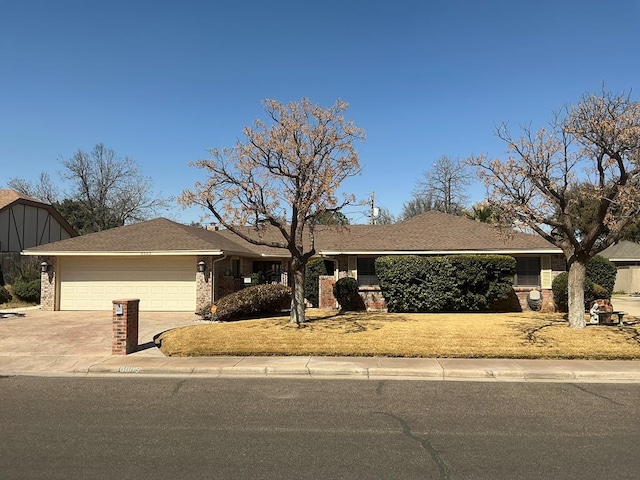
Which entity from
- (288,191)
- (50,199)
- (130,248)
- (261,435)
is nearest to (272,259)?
(130,248)

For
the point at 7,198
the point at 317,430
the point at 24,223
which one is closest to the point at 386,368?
the point at 317,430

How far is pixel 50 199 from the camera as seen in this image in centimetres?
5272

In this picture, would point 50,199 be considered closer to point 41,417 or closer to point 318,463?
point 41,417

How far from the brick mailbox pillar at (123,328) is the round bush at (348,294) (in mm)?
9452

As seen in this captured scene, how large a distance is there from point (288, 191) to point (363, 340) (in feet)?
15.1

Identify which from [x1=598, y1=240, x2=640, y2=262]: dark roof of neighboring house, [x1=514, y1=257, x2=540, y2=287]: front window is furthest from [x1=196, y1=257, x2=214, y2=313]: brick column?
[x1=598, y1=240, x2=640, y2=262]: dark roof of neighboring house

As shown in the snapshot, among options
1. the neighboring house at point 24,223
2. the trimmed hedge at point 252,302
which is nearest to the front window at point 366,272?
A: the trimmed hedge at point 252,302

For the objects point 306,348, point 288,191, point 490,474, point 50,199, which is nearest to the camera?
point 490,474

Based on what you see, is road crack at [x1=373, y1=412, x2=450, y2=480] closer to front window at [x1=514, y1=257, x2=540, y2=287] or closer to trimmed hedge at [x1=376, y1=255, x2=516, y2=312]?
trimmed hedge at [x1=376, y1=255, x2=516, y2=312]

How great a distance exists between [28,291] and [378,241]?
16507 mm

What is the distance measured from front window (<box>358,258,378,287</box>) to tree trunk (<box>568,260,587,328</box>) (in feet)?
27.6

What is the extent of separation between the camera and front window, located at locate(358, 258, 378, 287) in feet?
68.4

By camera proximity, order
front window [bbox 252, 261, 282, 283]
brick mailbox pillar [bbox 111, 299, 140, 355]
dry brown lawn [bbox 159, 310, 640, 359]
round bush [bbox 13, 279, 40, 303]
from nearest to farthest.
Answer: dry brown lawn [bbox 159, 310, 640, 359] → brick mailbox pillar [bbox 111, 299, 140, 355] → round bush [bbox 13, 279, 40, 303] → front window [bbox 252, 261, 282, 283]

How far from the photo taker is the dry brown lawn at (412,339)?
11.0 meters
